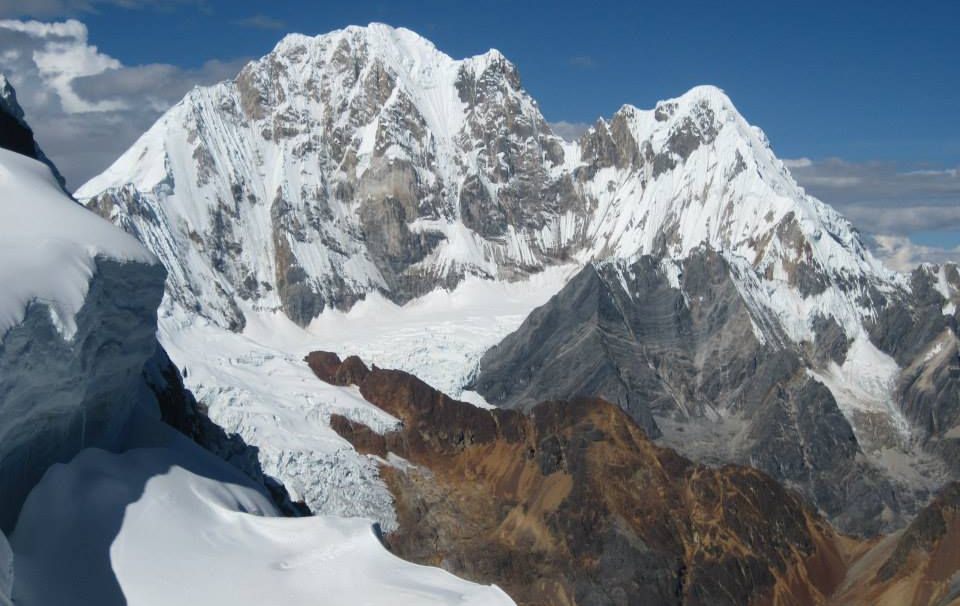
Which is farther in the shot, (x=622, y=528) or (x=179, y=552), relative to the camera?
(x=622, y=528)

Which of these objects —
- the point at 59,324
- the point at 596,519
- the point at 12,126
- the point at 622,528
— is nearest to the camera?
the point at 59,324

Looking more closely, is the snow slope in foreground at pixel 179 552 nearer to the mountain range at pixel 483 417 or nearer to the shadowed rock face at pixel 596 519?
the mountain range at pixel 483 417

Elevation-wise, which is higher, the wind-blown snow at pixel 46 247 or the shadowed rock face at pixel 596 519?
the wind-blown snow at pixel 46 247

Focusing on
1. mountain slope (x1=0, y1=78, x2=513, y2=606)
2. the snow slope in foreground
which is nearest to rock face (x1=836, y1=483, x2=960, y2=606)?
the snow slope in foreground

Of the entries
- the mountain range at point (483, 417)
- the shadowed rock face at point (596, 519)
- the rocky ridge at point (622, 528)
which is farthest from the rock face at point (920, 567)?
the shadowed rock face at point (596, 519)

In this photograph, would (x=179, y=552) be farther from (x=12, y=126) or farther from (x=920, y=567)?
(x=920, y=567)

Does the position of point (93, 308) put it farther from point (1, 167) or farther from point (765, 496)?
point (765, 496)

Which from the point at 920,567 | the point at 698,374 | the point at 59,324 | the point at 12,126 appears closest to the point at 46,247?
the point at 59,324

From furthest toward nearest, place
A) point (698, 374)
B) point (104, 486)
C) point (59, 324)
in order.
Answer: point (698, 374) → point (104, 486) → point (59, 324)
